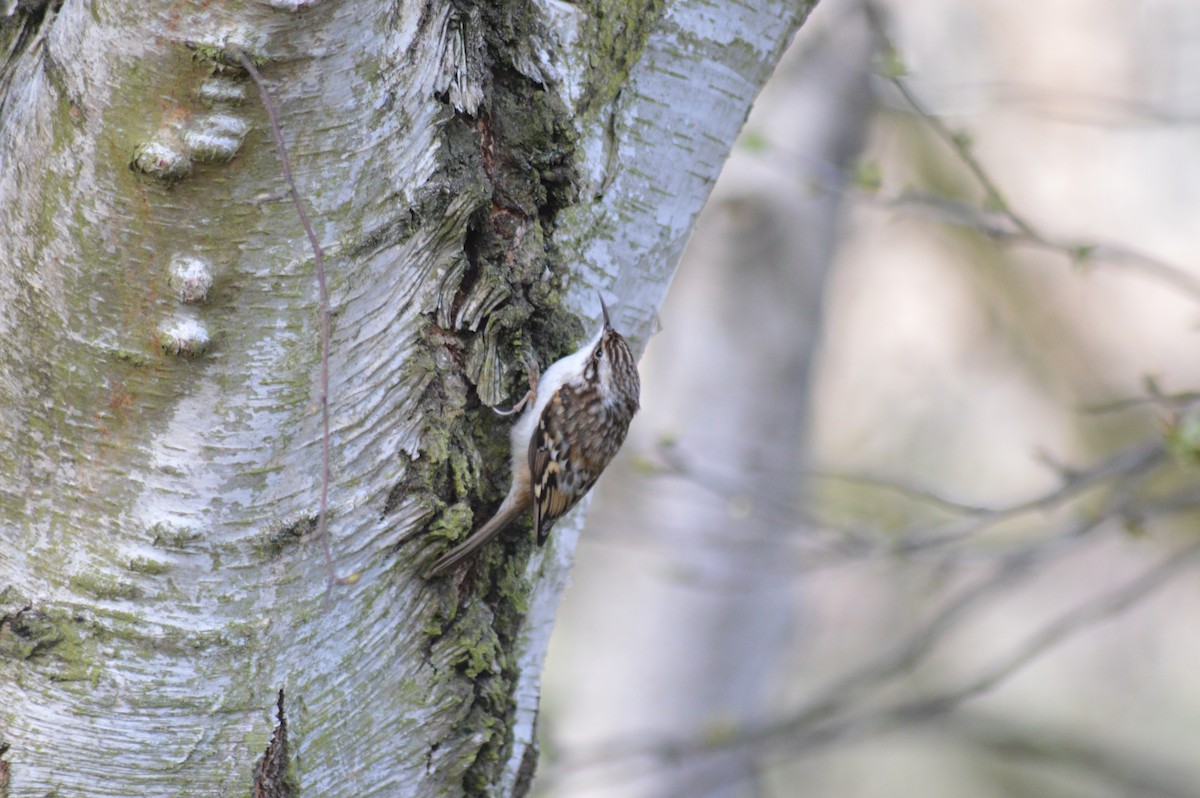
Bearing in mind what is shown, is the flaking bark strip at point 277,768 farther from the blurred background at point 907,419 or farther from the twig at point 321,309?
the blurred background at point 907,419

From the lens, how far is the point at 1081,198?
623 cm

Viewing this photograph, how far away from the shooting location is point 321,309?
136 cm

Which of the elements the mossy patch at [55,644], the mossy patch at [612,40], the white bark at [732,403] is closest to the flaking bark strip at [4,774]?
the mossy patch at [55,644]

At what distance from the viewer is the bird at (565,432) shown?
5.61ft

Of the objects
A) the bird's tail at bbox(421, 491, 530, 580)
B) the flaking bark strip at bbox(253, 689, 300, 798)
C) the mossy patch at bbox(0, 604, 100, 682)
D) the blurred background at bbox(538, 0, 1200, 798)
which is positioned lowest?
the blurred background at bbox(538, 0, 1200, 798)

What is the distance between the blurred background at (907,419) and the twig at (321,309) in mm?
1615

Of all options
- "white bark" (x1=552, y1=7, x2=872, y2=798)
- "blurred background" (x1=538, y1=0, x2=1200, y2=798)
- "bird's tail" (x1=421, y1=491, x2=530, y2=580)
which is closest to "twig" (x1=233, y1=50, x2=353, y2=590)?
"bird's tail" (x1=421, y1=491, x2=530, y2=580)

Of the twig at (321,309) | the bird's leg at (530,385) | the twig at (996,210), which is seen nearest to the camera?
the twig at (321,309)

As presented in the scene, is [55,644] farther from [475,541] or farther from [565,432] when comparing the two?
[565,432]

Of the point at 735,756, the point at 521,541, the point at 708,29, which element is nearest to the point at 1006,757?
the point at 735,756

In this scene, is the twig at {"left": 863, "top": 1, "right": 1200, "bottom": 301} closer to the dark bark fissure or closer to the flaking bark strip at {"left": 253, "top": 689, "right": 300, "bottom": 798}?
the dark bark fissure

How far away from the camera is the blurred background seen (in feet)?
11.4

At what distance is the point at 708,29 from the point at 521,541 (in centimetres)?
81

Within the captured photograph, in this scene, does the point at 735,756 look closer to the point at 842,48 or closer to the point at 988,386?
the point at 842,48
